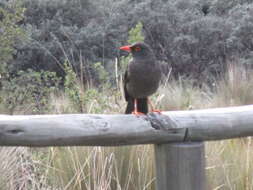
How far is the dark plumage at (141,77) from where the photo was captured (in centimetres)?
317

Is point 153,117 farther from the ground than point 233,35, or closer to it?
closer to it

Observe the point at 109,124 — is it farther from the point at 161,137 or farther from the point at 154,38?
the point at 154,38

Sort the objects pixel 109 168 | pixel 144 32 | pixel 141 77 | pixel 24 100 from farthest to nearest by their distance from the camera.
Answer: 1. pixel 144 32
2. pixel 24 100
3. pixel 141 77
4. pixel 109 168

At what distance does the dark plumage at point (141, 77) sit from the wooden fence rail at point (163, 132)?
90 centimetres

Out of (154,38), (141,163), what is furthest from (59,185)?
(154,38)

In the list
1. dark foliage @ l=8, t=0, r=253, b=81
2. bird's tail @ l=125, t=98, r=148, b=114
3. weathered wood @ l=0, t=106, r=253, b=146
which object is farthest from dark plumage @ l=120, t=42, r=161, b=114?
dark foliage @ l=8, t=0, r=253, b=81

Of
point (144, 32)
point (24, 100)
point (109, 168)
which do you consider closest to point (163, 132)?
point (109, 168)

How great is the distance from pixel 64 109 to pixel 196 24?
7.33 m

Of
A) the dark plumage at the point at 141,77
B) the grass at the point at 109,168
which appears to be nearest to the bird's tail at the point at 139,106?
the dark plumage at the point at 141,77

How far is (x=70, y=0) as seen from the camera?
40.3ft

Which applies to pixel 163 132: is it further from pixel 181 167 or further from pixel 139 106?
pixel 139 106

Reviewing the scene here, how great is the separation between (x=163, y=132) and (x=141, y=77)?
3.53ft

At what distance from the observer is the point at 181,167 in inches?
85.0

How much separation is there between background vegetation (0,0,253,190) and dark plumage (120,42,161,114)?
0.32m
